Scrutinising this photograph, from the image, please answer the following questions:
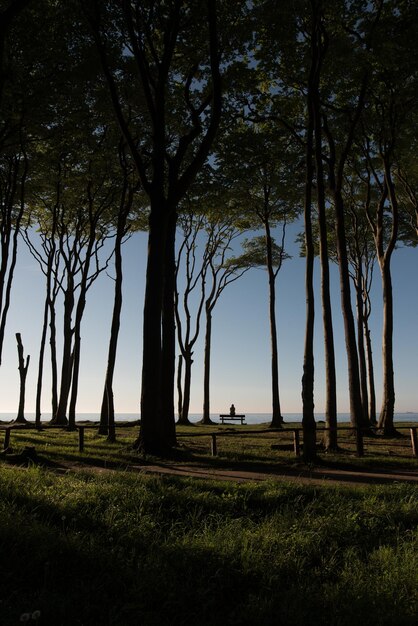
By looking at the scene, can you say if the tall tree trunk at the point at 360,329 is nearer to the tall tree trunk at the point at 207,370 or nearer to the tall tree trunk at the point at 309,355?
→ the tall tree trunk at the point at 207,370

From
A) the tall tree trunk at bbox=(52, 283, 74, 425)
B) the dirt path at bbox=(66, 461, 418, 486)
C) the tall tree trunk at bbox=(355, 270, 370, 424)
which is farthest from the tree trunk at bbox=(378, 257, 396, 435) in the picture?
the tall tree trunk at bbox=(52, 283, 74, 425)

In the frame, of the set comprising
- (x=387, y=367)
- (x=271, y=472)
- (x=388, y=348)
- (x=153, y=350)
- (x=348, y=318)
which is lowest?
(x=271, y=472)

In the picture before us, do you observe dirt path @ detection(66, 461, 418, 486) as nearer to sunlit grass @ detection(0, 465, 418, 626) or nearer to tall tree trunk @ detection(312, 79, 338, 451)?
sunlit grass @ detection(0, 465, 418, 626)

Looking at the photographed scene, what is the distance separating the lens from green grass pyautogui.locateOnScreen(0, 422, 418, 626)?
3.53 metres

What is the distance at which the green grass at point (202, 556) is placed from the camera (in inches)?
139

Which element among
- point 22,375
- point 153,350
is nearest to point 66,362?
point 22,375

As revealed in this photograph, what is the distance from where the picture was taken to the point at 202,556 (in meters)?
4.42

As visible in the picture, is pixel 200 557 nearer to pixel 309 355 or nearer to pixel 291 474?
pixel 291 474

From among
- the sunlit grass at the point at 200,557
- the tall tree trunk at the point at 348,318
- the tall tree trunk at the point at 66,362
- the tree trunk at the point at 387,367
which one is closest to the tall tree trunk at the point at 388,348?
the tree trunk at the point at 387,367

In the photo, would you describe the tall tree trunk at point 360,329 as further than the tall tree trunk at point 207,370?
No

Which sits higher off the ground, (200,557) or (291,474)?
(200,557)

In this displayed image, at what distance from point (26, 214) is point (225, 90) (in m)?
15.0

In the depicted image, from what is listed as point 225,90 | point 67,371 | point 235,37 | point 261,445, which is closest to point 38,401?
point 67,371

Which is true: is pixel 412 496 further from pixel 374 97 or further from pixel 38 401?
pixel 38 401
